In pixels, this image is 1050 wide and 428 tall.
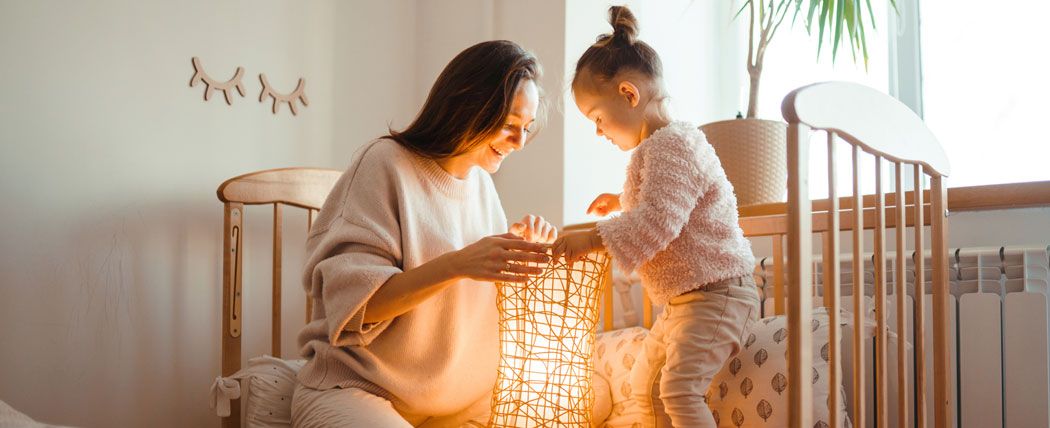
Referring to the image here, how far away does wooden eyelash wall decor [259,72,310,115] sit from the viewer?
6.43 feet

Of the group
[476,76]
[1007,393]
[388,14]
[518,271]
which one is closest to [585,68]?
[476,76]

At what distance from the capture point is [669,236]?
3.84ft

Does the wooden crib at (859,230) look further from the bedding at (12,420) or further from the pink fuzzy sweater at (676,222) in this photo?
the bedding at (12,420)

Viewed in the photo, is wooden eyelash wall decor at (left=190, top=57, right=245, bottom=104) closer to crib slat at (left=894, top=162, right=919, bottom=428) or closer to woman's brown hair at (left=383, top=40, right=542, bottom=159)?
woman's brown hair at (left=383, top=40, right=542, bottom=159)

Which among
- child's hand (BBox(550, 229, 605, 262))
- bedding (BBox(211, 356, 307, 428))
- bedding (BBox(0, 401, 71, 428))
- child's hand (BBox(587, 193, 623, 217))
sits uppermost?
child's hand (BBox(587, 193, 623, 217))

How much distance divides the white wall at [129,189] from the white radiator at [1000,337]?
149cm

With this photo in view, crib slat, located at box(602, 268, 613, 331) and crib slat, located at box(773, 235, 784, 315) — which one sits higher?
crib slat, located at box(773, 235, 784, 315)

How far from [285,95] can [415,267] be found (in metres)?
0.97

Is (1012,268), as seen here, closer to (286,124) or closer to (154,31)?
(286,124)

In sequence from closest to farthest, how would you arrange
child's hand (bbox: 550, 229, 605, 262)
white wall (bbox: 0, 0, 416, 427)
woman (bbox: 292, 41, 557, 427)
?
child's hand (bbox: 550, 229, 605, 262) → woman (bbox: 292, 41, 557, 427) → white wall (bbox: 0, 0, 416, 427)

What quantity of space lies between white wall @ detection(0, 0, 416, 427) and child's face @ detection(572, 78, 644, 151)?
975 millimetres

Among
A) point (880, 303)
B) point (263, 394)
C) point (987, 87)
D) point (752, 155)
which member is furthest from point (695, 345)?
point (987, 87)

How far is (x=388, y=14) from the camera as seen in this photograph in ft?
7.43

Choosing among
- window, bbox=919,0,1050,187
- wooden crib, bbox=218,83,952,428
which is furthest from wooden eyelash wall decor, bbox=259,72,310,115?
window, bbox=919,0,1050,187
